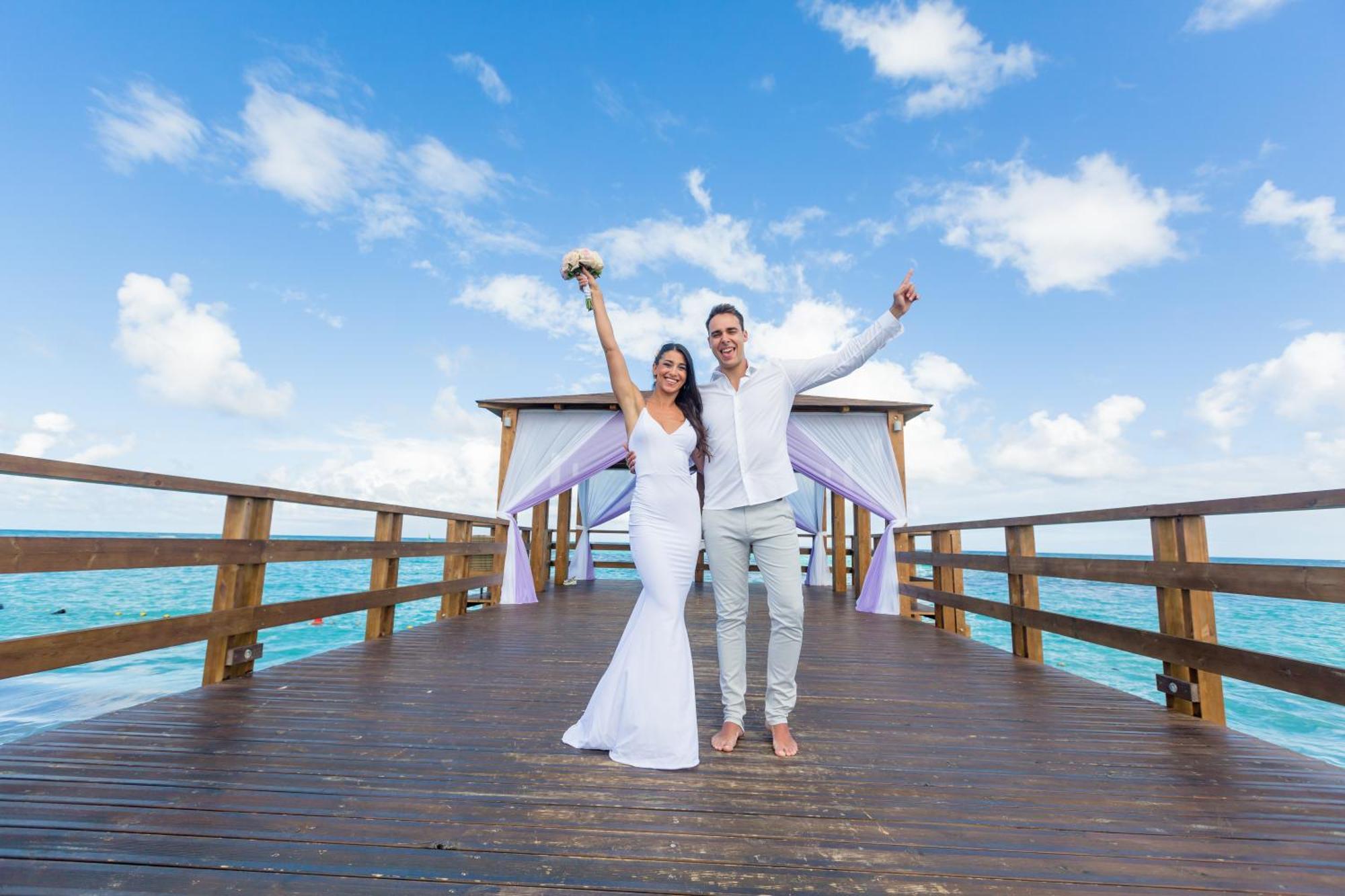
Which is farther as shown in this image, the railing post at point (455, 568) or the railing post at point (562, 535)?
the railing post at point (562, 535)

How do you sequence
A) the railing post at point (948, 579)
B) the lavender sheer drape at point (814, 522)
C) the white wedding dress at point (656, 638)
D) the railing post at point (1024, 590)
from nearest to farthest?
the white wedding dress at point (656, 638) → the railing post at point (1024, 590) → the railing post at point (948, 579) → the lavender sheer drape at point (814, 522)

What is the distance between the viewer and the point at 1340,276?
28.7 feet

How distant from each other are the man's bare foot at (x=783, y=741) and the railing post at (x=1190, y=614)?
1676 millimetres

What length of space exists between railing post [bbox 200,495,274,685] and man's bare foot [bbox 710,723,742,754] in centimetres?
214

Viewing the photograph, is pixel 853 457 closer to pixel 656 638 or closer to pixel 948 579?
pixel 948 579

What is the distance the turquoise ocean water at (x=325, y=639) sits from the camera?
5.66 m

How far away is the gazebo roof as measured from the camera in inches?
265

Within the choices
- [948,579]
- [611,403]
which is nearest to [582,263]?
[948,579]

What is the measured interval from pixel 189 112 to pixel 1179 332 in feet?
70.3

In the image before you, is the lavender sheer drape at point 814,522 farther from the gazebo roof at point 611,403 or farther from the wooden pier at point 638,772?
the wooden pier at point 638,772

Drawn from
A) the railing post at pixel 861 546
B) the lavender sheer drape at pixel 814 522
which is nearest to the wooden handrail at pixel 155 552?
the railing post at pixel 861 546

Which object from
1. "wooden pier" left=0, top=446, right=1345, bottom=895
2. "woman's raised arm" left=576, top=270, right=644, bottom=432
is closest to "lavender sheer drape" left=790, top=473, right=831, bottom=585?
"wooden pier" left=0, top=446, right=1345, bottom=895

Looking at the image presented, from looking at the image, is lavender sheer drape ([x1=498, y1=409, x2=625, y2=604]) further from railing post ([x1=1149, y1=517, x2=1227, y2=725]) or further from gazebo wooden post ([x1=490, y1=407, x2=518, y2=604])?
railing post ([x1=1149, y1=517, x2=1227, y2=725])

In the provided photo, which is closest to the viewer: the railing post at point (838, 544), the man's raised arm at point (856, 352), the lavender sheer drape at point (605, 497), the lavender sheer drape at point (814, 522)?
the man's raised arm at point (856, 352)
